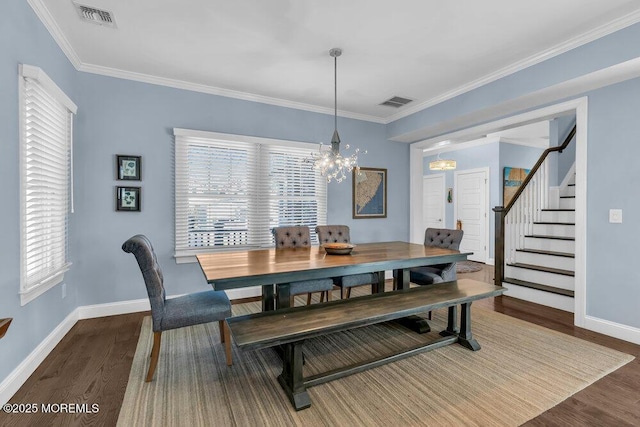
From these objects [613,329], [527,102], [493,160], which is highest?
→ [527,102]

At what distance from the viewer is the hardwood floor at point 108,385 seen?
178cm

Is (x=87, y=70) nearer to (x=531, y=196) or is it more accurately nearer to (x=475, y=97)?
(x=475, y=97)

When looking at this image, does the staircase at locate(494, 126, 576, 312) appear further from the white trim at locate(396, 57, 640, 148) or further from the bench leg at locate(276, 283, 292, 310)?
the bench leg at locate(276, 283, 292, 310)

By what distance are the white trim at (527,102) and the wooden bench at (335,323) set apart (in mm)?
2088

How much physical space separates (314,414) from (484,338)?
1855mm

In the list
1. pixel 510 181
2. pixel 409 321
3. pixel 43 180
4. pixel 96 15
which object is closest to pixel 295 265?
pixel 409 321

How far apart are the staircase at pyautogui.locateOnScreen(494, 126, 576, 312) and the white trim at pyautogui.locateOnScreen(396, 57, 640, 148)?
118cm

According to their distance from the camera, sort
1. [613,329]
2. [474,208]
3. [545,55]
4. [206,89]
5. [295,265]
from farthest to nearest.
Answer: [474,208]
[206,89]
[545,55]
[613,329]
[295,265]

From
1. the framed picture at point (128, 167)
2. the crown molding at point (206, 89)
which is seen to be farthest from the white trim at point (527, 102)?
the framed picture at point (128, 167)

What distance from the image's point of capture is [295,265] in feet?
→ 7.85

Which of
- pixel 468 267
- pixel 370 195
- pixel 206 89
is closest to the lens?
pixel 206 89

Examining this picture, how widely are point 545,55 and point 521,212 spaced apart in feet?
7.47

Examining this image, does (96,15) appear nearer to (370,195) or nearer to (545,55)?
(370,195)

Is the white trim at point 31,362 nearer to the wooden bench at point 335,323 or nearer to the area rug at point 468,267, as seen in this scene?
the wooden bench at point 335,323
